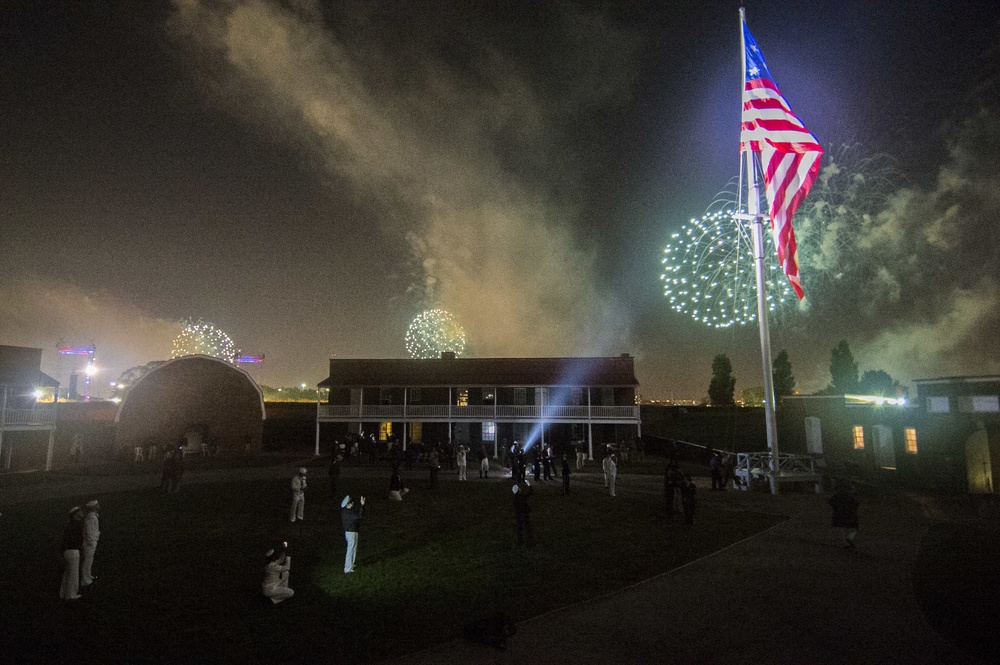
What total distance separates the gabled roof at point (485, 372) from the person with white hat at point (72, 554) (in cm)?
2549

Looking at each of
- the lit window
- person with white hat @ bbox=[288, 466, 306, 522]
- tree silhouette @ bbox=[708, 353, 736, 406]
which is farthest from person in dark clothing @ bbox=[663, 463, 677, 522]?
tree silhouette @ bbox=[708, 353, 736, 406]

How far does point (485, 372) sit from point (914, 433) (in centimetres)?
2385

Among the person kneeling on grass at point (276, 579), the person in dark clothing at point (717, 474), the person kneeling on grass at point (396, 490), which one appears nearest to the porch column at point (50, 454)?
the person kneeling on grass at point (396, 490)

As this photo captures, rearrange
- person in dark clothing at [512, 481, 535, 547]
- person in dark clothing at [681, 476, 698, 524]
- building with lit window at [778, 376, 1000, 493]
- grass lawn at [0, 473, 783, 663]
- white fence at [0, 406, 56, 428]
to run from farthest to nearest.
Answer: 1. white fence at [0, 406, 56, 428]
2. building with lit window at [778, 376, 1000, 493]
3. person in dark clothing at [681, 476, 698, 524]
4. person in dark clothing at [512, 481, 535, 547]
5. grass lawn at [0, 473, 783, 663]

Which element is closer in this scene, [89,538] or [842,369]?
[89,538]

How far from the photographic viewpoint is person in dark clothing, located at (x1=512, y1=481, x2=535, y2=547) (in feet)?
42.9

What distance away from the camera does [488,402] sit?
3712cm

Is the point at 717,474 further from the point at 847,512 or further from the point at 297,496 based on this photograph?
the point at 297,496

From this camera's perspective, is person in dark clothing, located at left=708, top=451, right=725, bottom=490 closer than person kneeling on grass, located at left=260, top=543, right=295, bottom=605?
No

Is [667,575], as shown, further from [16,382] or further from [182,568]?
[16,382]

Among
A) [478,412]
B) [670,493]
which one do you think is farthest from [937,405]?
[478,412]

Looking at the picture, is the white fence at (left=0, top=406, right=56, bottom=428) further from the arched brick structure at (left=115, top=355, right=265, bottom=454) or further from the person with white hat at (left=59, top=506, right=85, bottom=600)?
the person with white hat at (left=59, top=506, right=85, bottom=600)

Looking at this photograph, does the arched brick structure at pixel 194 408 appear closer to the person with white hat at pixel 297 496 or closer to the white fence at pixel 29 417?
the white fence at pixel 29 417

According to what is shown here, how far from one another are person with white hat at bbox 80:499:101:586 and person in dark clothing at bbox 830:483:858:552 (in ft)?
50.0
